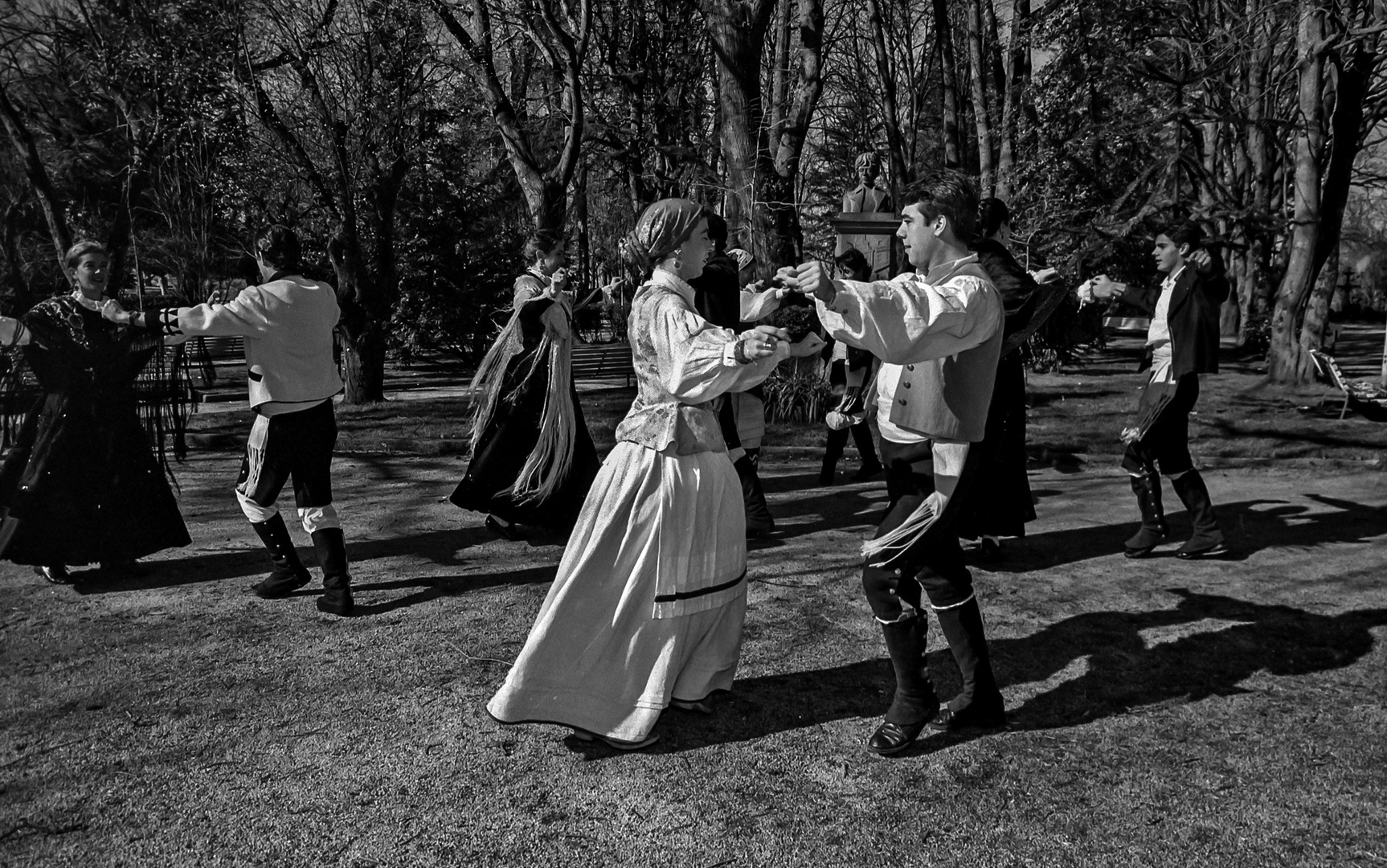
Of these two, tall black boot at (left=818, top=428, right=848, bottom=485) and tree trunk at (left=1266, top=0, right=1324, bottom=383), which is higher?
tree trunk at (left=1266, top=0, right=1324, bottom=383)

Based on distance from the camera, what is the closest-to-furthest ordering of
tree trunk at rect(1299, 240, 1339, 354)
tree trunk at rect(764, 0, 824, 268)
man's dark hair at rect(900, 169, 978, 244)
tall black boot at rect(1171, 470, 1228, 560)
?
man's dark hair at rect(900, 169, 978, 244), tall black boot at rect(1171, 470, 1228, 560), tree trunk at rect(764, 0, 824, 268), tree trunk at rect(1299, 240, 1339, 354)

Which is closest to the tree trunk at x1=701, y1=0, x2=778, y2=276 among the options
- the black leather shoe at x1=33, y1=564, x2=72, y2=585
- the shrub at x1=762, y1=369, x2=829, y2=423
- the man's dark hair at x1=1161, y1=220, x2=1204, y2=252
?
the shrub at x1=762, y1=369, x2=829, y2=423

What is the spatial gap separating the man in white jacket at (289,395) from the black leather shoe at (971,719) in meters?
2.90

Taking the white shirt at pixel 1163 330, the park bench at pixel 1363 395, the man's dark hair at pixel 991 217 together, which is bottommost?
the park bench at pixel 1363 395

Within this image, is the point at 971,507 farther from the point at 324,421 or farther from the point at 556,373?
the point at 324,421

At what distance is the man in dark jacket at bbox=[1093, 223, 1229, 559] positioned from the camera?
5898 millimetres

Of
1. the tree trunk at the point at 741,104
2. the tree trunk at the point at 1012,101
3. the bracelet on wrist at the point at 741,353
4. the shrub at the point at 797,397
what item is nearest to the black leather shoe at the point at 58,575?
the bracelet on wrist at the point at 741,353

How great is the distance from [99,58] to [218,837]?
47.5 feet

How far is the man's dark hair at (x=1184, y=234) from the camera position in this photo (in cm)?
609

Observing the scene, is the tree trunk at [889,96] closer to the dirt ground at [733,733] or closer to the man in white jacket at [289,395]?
the dirt ground at [733,733]

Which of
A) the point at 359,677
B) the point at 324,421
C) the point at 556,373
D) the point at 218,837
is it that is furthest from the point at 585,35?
the point at 218,837

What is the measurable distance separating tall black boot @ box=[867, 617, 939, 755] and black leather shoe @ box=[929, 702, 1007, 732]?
108mm

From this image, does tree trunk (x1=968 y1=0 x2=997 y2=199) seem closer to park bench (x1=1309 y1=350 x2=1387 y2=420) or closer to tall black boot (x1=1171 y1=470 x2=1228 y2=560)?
park bench (x1=1309 y1=350 x2=1387 y2=420)

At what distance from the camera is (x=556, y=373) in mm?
6551
